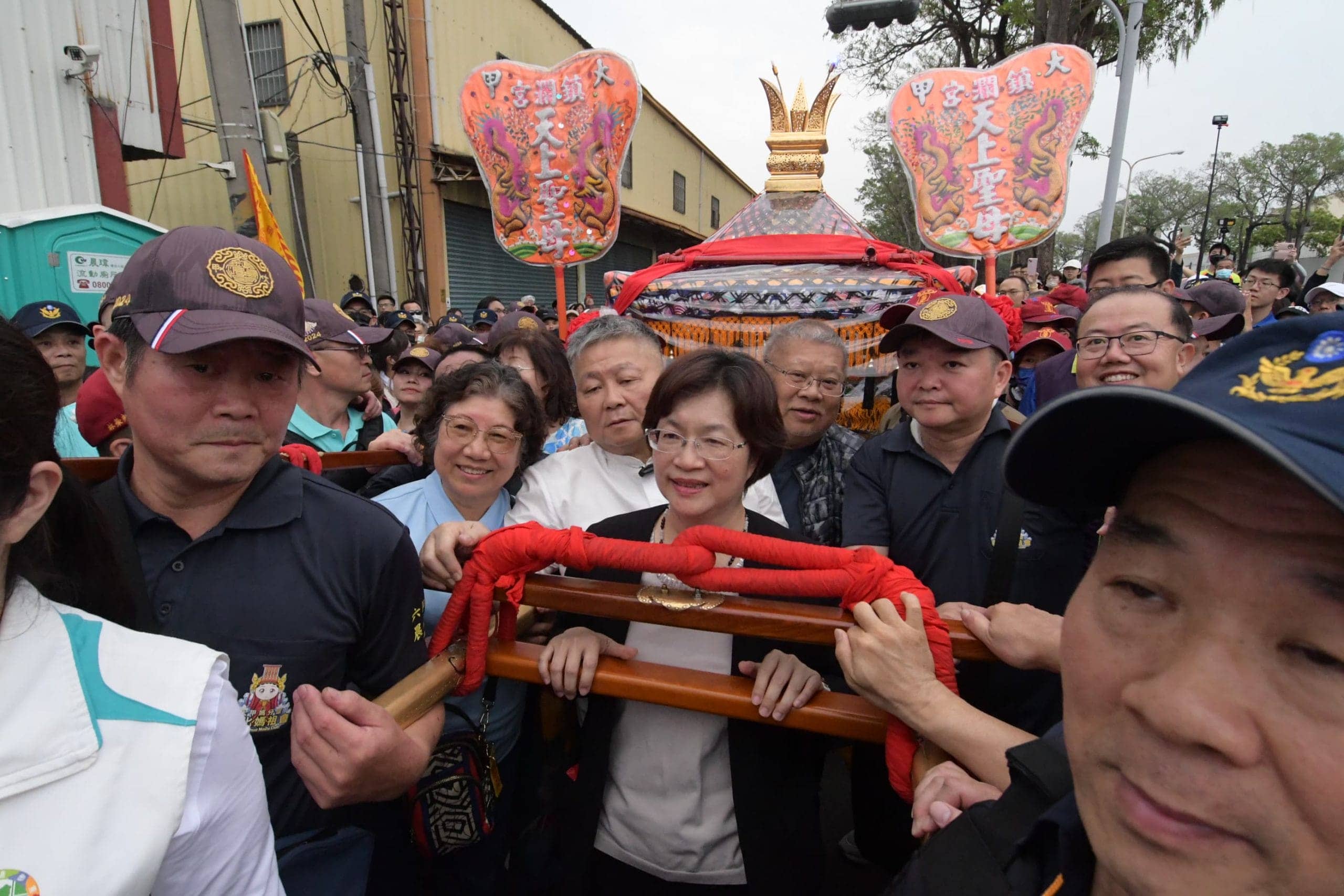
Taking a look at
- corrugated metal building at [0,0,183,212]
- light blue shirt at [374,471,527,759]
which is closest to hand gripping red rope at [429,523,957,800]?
light blue shirt at [374,471,527,759]

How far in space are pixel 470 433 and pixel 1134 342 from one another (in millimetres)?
2106

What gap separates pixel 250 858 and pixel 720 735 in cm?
84

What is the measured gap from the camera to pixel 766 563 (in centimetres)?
112

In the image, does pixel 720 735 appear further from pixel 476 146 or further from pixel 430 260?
pixel 430 260

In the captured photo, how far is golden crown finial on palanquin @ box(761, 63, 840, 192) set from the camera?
4359 millimetres

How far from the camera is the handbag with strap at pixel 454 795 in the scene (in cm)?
161

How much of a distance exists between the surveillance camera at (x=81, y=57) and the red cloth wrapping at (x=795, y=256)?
18.2 ft

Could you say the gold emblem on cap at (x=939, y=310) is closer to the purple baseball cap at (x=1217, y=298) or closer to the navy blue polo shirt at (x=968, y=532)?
the navy blue polo shirt at (x=968, y=532)

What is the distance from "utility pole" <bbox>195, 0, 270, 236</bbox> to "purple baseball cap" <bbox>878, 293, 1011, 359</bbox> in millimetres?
6770

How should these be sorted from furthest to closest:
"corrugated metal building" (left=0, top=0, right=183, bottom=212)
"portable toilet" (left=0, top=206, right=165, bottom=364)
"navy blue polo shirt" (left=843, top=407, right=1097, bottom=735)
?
1. "corrugated metal building" (left=0, top=0, right=183, bottom=212)
2. "portable toilet" (left=0, top=206, right=165, bottom=364)
3. "navy blue polo shirt" (left=843, top=407, right=1097, bottom=735)

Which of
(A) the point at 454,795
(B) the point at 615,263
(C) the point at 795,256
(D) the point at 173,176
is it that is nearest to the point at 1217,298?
(C) the point at 795,256

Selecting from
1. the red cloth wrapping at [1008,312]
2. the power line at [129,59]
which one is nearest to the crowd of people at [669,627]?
the red cloth wrapping at [1008,312]

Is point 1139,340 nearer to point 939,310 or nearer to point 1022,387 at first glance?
point 939,310

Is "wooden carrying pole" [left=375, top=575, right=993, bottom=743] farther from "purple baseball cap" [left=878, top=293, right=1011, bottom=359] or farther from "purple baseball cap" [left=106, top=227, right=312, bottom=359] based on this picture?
"purple baseball cap" [left=878, top=293, right=1011, bottom=359]
